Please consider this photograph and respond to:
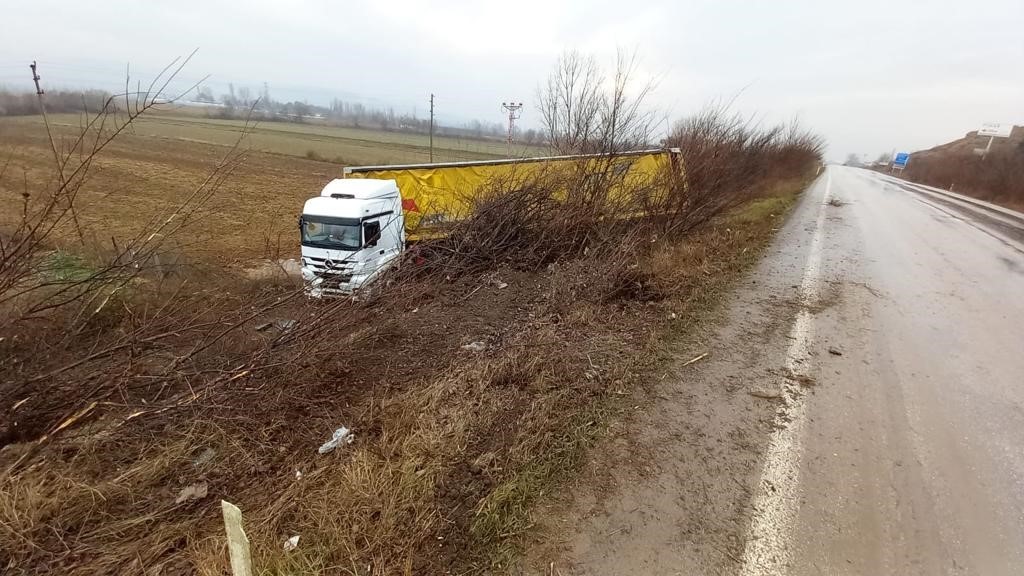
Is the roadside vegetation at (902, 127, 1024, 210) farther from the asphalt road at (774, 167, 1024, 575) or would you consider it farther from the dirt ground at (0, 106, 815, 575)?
the dirt ground at (0, 106, 815, 575)

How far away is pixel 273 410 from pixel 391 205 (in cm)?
744

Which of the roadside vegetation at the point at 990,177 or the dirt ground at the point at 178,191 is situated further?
the roadside vegetation at the point at 990,177

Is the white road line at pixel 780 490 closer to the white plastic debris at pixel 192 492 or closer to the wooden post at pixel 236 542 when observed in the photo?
the wooden post at pixel 236 542

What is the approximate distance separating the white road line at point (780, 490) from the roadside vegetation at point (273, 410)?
110 cm

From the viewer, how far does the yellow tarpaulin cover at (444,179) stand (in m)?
10.6

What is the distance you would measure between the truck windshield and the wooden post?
7722 mm

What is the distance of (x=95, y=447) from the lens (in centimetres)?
278

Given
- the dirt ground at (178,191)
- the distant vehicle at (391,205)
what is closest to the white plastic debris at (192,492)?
the dirt ground at (178,191)

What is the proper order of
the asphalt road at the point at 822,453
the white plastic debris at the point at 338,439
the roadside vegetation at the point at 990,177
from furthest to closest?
1. the roadside vegetation at the point at 990,177
2. the white plastic debris at the point at 338,439
3. the asphalt road at the point at 822,453

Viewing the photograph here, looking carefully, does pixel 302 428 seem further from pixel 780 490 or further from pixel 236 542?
pixel 780 490

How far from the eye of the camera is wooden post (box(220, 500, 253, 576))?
162 centimetres

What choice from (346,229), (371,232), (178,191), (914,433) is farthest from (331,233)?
(178,191)

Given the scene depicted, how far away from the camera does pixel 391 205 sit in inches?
399

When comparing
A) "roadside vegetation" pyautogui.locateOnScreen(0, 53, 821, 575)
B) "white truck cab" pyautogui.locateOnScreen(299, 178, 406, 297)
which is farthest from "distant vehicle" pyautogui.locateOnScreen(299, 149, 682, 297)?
"roadside vegetation" pyautogui.locateOnScreen(0, 53, 821, 575)
